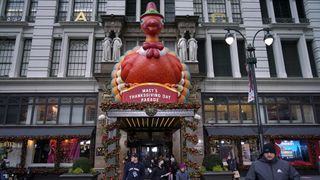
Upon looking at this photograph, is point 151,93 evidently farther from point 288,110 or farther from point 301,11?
point 301,11

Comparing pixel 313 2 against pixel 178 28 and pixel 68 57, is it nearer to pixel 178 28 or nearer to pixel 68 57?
pixel 178 28

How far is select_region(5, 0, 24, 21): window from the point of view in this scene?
2188cm

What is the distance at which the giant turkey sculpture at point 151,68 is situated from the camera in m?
11.5

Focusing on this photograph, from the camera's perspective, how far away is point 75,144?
19.2 meters

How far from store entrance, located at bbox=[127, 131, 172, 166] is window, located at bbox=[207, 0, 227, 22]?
1058 cm

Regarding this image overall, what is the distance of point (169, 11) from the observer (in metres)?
22.3

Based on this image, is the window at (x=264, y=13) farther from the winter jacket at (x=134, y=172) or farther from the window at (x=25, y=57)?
the window at (x=25, y=57)

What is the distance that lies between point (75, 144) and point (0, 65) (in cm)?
917

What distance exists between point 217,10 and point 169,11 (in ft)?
13.6

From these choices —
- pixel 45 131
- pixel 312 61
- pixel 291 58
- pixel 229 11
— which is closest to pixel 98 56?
pixel 45 131

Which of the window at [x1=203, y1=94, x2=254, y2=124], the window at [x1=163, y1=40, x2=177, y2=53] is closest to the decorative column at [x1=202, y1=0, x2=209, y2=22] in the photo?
the window at [x1=163, y1=40, x2=177, y2=53]

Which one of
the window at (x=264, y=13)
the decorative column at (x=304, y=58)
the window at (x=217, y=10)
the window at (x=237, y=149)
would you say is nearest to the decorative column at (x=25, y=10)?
the window at (x=217, y=10)

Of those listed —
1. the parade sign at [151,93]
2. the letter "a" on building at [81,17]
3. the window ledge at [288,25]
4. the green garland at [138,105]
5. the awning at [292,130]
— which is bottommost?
the awning at [292,130]

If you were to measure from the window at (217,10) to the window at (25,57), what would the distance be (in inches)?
601
